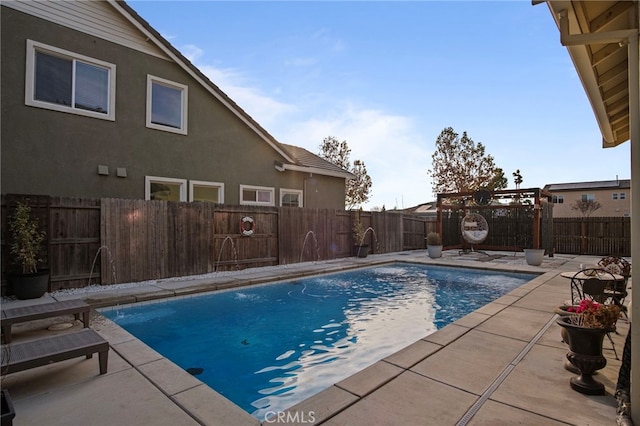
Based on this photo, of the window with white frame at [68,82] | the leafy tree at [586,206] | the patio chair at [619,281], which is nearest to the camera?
the patio chair at [619,281]

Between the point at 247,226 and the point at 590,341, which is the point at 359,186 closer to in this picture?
the point at 247,226

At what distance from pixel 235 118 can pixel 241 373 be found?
9106 mm

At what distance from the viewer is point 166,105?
949 centimetres

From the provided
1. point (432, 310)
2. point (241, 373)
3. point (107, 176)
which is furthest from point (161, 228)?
point (432, 310)

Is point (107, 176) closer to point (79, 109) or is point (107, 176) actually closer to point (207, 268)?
point (79, 109)

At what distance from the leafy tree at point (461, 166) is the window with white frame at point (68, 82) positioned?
73.2ft

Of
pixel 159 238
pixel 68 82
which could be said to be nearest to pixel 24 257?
pixel 159 238

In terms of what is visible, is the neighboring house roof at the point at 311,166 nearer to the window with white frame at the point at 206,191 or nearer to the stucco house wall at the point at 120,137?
the stucco house wall at the point at 120,137

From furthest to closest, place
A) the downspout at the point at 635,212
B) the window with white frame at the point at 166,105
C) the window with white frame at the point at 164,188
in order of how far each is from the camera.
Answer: the window with white frame at the point at 166,105, the window with white frame at the point at 164,188, the downspout at the point at 635,212

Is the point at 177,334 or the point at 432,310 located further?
the point at 432,310

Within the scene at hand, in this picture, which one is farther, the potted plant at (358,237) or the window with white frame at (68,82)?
the potted plant at (358,237)

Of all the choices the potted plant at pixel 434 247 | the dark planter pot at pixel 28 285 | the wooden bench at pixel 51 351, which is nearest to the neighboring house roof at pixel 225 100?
the potted plant at pixel 434 247

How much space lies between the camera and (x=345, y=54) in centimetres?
1022

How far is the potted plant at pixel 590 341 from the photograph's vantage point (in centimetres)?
248
